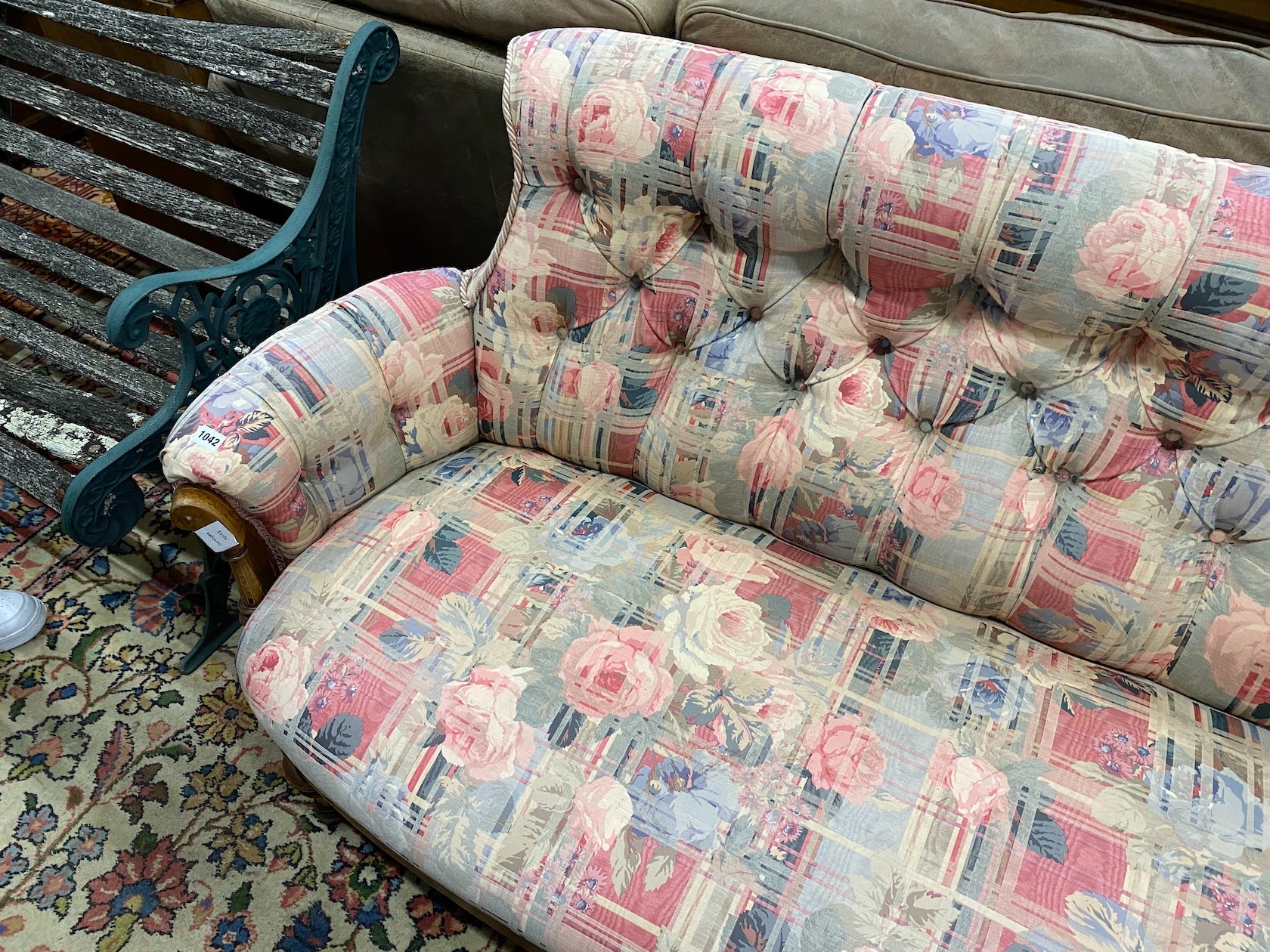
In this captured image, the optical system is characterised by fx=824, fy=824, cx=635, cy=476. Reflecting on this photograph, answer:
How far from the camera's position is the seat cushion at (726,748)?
80 centimetres

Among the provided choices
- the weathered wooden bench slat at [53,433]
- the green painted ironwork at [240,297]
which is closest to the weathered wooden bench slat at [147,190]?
the green painted ironwork at [240,297]

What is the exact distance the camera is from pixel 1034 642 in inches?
38.9

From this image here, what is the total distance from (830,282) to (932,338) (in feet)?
0.44

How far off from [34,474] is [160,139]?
65 centimetres

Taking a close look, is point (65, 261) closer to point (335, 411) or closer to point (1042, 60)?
point (335, 411)

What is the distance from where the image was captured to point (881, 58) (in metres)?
0.96

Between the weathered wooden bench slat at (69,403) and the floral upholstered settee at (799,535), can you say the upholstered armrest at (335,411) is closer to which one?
the floral upholstered settee at (799,535)

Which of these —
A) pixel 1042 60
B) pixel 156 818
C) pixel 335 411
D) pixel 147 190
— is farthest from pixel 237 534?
pixel 1042 60

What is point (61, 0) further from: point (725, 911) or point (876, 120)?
point (725, 911)

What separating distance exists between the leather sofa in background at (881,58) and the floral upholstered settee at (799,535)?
10 centimetres

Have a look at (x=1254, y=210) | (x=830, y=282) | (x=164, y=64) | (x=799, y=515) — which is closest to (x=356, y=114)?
(x=164, y=64)

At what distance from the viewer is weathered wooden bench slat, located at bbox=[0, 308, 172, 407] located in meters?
1.38

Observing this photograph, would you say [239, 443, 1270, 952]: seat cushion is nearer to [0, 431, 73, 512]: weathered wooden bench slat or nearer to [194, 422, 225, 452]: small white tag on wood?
[194, 422, 225, 452]: small white tag on wood

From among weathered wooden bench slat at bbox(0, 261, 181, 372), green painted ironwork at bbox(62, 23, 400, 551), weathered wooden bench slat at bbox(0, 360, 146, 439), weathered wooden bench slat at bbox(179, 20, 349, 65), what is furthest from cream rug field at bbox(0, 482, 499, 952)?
weathered wooden bench slat at bbox(179, 20, 349, 65)
